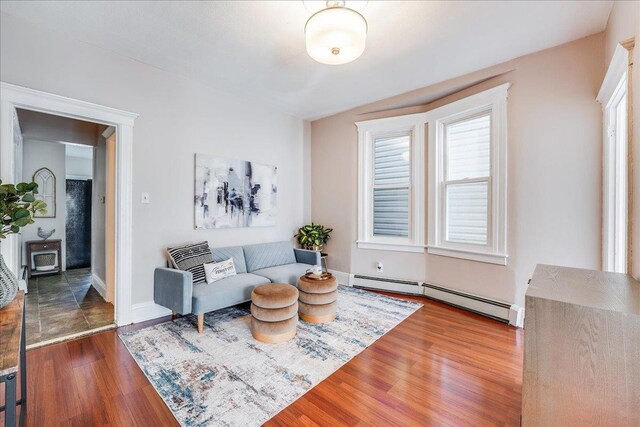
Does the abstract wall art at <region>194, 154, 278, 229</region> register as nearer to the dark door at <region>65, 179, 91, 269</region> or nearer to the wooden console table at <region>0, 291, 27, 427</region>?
the wooden console table at <region>0, 291, 27, 427</region>

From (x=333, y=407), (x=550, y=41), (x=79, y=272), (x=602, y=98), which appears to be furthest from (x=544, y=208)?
(x=79, y=272)

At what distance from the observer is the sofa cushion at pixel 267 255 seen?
3.75 m

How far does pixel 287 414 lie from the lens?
166 cm

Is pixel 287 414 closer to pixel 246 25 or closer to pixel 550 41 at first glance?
pixel 246 25

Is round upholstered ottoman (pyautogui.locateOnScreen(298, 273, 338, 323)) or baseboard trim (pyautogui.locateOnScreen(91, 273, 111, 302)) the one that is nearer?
round upholstered ottoman (pyautogui.locateOnScreen(298, 273, 338, 323))

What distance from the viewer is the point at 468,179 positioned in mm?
3379

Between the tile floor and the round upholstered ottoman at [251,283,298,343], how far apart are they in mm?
1715

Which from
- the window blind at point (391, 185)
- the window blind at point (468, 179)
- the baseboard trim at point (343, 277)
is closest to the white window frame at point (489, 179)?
the window blind at point (468, 179)

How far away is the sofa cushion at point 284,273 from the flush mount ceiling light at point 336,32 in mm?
2418

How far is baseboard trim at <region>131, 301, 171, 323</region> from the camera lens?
2953mm

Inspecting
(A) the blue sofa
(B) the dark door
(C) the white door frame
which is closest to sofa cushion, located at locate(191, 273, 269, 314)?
(A) the blue sofa

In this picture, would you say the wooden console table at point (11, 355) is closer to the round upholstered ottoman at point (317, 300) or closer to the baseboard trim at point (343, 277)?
the round upholstered ottoman at point (317, 300)

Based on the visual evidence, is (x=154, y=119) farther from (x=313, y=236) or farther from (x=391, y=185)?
(x=391, y=185)

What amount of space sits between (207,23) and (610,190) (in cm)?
370
